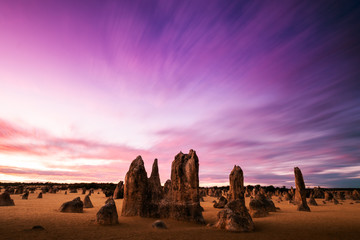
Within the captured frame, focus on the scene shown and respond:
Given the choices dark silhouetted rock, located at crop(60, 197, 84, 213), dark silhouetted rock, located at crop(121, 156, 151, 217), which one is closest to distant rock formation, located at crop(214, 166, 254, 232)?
dark silhouetted rock, located at crop(121, 156, 151, 217)

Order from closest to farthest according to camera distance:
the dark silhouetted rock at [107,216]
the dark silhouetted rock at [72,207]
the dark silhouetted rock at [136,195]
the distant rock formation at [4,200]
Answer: the dark silhouetted rock at [107,216] → the dark silhouetted rock at [136,195] → the dark silhouetted rock at [72,207] → the distant rock formation at [4,200]

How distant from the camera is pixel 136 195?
18719mm

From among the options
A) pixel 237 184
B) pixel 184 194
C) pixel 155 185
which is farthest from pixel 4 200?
pixel 237 184

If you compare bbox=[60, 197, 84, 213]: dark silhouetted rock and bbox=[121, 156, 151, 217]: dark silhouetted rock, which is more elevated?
bbox=[121, 156, 151, 217]: dark silhouetted rock

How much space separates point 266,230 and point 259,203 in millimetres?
8296

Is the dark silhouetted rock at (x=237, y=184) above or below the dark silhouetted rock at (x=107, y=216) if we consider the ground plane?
above

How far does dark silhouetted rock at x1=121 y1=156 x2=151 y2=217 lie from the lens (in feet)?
60.7

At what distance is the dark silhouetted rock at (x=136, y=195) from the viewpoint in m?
18.5

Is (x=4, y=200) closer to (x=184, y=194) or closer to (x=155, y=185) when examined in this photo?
(x=155, y=185)

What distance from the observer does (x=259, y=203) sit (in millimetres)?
21672

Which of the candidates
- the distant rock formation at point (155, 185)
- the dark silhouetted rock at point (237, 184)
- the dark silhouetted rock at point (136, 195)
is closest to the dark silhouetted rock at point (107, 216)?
the dark silhouetted rock at point (136, 195)

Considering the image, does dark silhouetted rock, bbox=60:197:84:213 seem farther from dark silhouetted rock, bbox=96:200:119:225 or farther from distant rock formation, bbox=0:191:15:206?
distant rock formation, bbox=0:191:15:206

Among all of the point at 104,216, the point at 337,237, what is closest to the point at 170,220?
the point at 104,216

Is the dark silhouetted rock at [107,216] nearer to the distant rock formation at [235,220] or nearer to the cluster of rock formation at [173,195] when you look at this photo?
the cluster of rock formation at [173,195]
